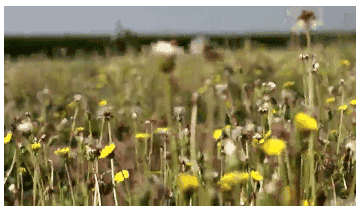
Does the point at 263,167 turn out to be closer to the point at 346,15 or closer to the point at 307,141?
the point at 307,141

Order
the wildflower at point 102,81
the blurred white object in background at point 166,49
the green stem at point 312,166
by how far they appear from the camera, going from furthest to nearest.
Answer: the wildflower at point 102,81 < the green stem at point 312,166 < the blurred white object in background at point 166,49

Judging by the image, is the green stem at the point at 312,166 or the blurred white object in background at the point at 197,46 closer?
the green stem at the point at 312,166

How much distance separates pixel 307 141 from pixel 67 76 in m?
2.27

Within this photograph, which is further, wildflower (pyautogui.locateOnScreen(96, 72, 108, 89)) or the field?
wildflower (pyautogui.locateOnScreen(96, 72, 108, 89))

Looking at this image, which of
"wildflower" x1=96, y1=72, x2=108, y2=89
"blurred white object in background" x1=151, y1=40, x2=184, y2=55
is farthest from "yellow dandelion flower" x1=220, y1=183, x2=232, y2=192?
"wildflower" x1=96, y1=72, x2=108, y2=89

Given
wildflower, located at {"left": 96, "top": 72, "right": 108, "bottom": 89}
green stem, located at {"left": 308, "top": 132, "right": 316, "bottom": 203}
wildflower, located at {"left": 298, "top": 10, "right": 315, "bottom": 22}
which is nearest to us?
green stem, located at {"left": 308, "top": 132, "right": 316, "bottom": 203}

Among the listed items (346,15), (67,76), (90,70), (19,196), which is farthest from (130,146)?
(90,70)

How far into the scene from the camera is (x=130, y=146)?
4.20 feet

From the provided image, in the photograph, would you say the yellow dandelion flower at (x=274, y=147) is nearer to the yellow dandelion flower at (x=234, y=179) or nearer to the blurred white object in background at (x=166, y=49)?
the yellow dandelion flower at (x=234, y=179)

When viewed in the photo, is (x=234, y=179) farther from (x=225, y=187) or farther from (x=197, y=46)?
(x=197, y=46)

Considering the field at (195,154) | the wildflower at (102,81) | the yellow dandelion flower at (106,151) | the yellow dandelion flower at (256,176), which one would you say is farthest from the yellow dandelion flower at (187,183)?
the wildflower at (102,81)

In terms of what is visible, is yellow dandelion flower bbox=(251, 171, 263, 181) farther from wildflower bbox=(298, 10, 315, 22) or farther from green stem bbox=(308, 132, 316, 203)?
wildflower bbox=(298, 10, 315, 22)

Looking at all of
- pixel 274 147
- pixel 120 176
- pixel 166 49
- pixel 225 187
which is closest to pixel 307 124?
pixel 274 147

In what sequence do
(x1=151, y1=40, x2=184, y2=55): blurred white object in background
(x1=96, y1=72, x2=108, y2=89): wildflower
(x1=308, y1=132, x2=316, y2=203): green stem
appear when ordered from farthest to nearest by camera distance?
(x1=96, y1=72, x2=108, y2=89): wildflower, (x1=308, y1=132, x2=316, y2=203): green stem, (x1=151, y1=40, x2=184, y2=55): blurred white object in background
